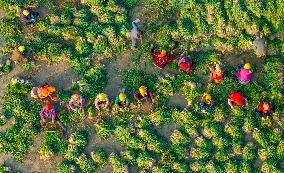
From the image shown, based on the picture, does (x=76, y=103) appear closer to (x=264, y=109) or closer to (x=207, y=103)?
(x=207, y=103)

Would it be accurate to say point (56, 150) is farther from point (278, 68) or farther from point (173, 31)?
point (278, 68)

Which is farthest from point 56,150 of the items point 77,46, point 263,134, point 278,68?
point 278,68

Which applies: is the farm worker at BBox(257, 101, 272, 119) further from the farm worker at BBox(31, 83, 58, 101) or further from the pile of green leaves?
the farm worker at BBox(31, 83, 58, 101)

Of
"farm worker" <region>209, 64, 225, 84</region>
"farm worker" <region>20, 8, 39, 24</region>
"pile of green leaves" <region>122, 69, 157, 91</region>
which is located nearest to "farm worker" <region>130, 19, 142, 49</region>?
"pile of green leaves" <region>122, 69, 157, 91</region>

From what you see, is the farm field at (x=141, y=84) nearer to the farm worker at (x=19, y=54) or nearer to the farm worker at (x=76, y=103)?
the farm worker at (x=19, y=54)

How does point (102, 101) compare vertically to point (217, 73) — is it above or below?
below

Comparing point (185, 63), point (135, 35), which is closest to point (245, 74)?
point (185, 63)
